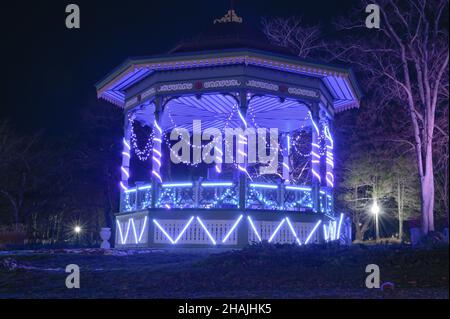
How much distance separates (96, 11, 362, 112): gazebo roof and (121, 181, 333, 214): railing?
4281mm

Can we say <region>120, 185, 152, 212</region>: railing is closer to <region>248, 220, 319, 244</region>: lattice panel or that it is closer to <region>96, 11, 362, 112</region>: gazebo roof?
<region>248, 220, 319, 244</region>: lattice panel

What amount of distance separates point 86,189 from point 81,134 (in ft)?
13.0

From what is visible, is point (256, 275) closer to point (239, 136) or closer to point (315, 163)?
point (239, 136)

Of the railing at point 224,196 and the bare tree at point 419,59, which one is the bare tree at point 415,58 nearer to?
the bare tree at point 419,59

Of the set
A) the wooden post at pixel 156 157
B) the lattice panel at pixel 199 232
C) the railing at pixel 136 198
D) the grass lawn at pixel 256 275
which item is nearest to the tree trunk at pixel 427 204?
the lattice panel at pixel 199 232

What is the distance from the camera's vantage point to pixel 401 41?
26266 mm

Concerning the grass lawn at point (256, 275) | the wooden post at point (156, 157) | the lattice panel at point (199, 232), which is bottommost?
the grass lawn at point (256, 275)

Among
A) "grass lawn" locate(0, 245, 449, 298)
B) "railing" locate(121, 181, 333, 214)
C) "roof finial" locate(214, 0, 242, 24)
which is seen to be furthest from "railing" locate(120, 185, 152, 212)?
"roof finial" locate(214, 0, 242, 24)

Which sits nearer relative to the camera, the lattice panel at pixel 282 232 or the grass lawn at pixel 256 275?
the grass lawn at pixel 256 275

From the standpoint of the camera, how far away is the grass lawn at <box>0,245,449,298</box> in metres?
11.2

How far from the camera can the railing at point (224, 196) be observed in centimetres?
2045

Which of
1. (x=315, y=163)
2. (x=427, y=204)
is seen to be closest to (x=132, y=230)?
(x=315, y=163)

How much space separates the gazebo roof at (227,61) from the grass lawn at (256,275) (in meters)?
7.89

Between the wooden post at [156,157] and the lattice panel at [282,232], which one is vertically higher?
the wooden post at [156,157]
